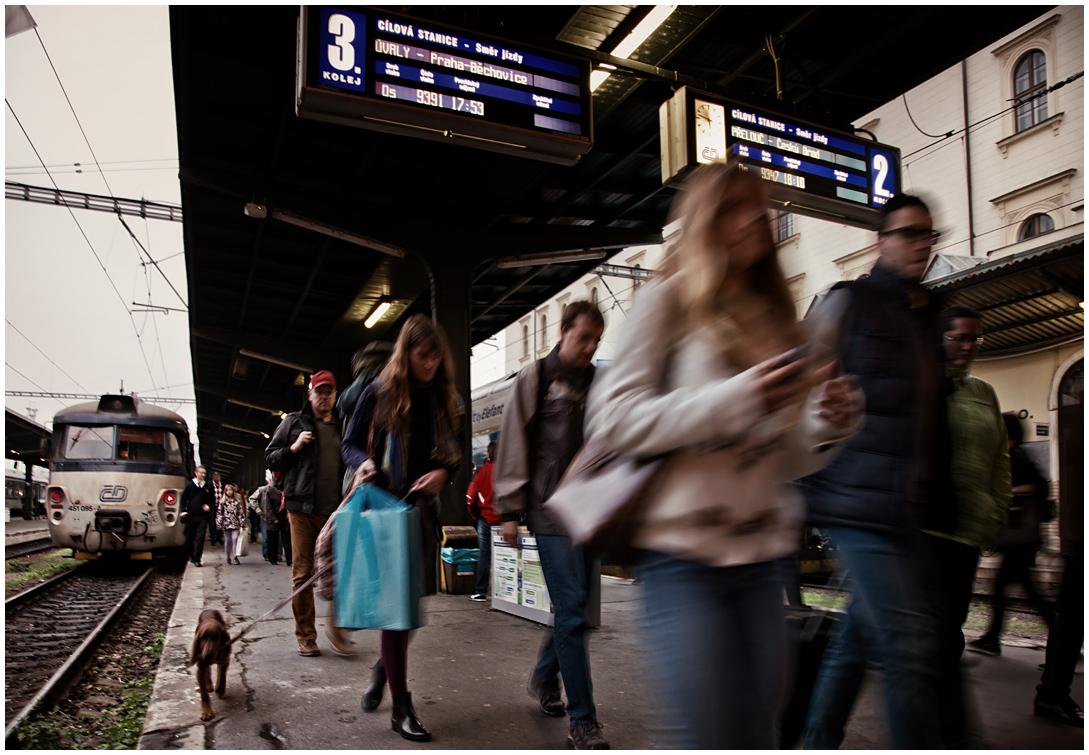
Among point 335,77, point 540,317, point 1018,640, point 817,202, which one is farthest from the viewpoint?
point 540,317

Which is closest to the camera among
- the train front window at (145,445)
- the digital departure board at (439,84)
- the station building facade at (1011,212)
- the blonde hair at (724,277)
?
the blonde hair at (724,277)

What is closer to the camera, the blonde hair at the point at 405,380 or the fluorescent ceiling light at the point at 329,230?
the blonde hair at the point at 405,380

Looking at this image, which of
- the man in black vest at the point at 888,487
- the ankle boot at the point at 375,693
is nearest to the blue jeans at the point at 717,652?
the man in black vest at the point at 888,487

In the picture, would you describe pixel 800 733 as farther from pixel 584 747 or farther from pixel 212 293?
pixel 212 293

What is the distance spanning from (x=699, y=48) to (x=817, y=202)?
7.18 feet

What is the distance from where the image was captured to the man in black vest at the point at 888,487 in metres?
2.05

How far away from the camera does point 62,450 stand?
12672mm

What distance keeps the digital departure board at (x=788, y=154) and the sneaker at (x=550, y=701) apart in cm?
387

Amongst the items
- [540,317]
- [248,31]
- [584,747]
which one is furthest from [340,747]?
[540,317]

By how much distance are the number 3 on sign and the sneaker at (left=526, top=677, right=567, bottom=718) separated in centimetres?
383

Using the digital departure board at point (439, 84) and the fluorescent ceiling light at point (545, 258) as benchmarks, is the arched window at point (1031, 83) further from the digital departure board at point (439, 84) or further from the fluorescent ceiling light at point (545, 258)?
the digital departure board at point (439, 84)

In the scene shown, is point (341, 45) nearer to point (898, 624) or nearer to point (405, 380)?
point (405, 380)

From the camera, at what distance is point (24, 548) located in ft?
60.8

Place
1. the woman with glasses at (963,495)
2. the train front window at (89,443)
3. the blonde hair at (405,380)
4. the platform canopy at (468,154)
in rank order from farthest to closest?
the train front window at (89,443) < the platform canopy at (468,154) < the blonde hair at (405,380) < the woman with glasses at (963,495)
